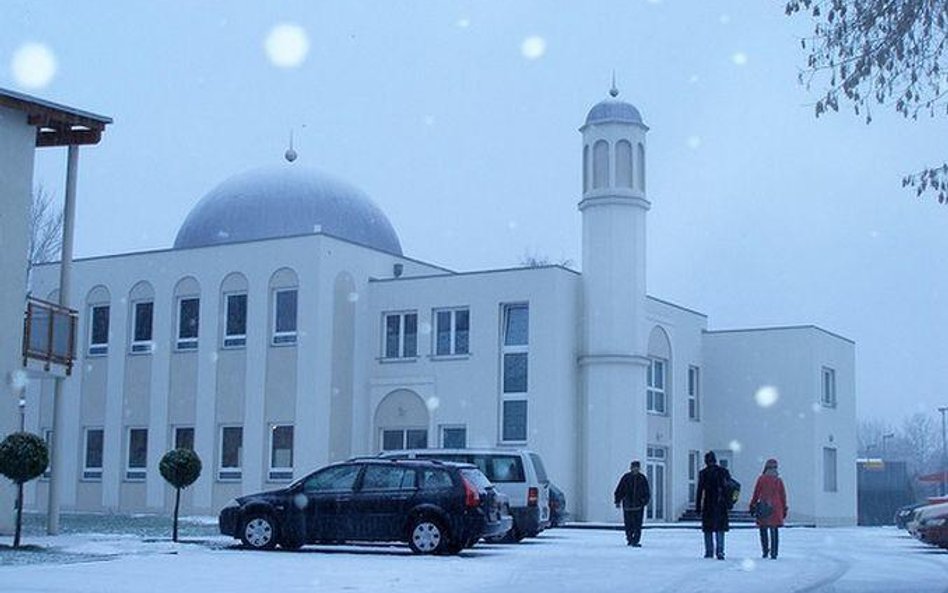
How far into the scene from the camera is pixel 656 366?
1747 inches

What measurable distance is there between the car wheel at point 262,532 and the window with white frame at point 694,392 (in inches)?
1088

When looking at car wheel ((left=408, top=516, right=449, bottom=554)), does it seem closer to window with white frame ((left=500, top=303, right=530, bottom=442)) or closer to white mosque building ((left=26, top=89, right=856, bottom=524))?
white mosque building ((left=26, top=89, right=856, bottom=524))

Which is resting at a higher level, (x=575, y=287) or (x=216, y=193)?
(x=216, y=193)

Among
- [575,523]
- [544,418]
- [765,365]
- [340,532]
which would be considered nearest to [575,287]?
[544,418]

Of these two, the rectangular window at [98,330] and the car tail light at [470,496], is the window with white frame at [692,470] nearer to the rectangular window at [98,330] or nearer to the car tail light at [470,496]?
the rectangular window at [98,330]

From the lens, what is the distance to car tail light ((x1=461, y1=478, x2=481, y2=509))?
66.6 feet

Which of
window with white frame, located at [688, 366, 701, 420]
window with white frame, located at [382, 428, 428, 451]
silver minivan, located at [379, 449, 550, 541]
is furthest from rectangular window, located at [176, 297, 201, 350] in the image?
silver minivan, located at [379, 449, 550, 541]

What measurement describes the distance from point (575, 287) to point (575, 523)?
6.62 m

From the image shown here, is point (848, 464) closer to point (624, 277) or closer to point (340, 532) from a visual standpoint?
point (624, 277)

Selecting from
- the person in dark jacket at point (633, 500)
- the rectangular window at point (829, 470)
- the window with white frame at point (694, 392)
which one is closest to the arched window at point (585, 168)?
the window with white frame at point (694, 392)

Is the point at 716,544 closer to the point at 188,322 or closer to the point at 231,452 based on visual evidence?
the point at 231,452

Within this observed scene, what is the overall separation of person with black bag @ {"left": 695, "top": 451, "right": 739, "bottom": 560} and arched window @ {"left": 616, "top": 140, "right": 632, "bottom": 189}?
20659 mm

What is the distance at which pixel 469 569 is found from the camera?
17.7 metres

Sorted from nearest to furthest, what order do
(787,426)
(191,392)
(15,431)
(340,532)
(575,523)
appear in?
(340,532), (15,431), (575,523), (191,392), (787,426)
